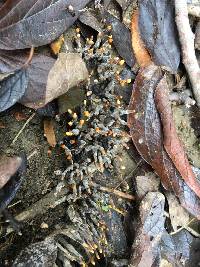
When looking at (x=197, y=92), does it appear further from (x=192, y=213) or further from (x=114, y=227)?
(x=114, y=227)

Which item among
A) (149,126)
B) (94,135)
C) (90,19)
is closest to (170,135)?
(149,126)

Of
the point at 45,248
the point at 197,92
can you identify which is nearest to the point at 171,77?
the point at 197,92

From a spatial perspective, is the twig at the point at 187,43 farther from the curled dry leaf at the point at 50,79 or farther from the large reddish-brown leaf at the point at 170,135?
the curled dry leaf at the point at 50,79

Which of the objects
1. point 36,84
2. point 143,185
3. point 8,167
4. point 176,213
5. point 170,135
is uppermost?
point 36,84

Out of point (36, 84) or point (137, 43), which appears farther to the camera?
point (137, 43)

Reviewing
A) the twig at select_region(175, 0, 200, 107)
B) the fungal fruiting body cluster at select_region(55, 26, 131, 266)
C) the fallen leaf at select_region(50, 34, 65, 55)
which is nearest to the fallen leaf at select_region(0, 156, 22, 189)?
the fungal fruiting body cluster at select_region(55, 26, 131, 266)

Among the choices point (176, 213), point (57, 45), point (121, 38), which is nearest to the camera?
point (57, 45)

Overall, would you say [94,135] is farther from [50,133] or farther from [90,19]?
[90,19]
